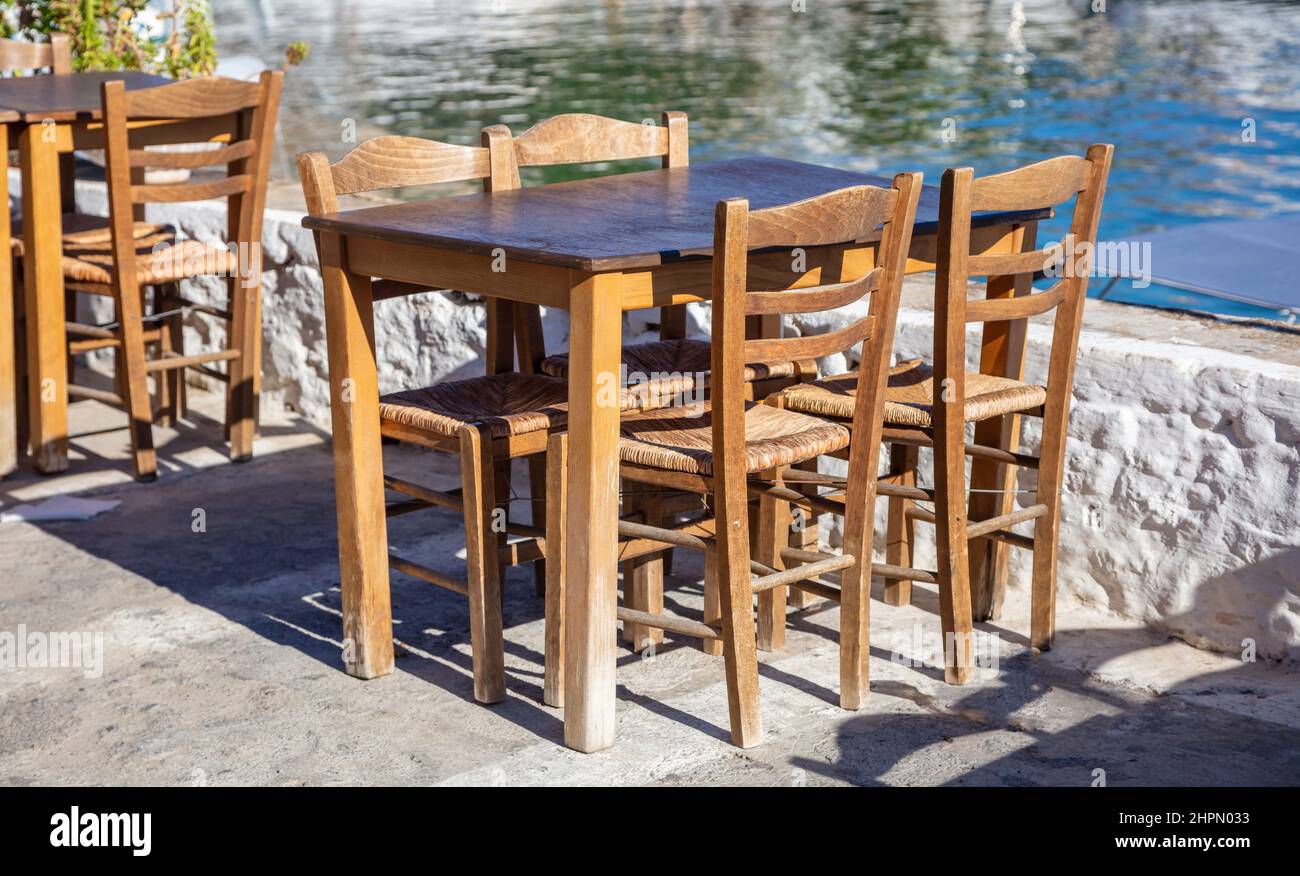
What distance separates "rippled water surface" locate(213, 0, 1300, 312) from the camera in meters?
11.3

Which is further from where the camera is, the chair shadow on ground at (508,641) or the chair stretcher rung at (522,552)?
the chair stretcher rung at (522,552)

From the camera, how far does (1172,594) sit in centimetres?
351

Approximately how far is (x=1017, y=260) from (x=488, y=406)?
44.1 inches

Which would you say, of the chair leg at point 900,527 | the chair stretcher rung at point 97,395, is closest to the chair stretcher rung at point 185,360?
the chair stretcher rung at point 97,395

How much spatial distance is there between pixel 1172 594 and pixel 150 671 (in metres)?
2.19

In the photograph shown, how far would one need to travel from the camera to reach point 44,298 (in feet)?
15.3

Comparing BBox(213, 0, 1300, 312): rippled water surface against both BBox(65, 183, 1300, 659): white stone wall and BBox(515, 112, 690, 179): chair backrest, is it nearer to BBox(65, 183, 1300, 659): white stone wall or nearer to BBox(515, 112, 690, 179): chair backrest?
BBox(65, 183, 1300, 659): white stone wall

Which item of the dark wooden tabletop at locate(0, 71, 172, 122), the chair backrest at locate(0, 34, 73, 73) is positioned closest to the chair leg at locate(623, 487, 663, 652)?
the dark wooden tabletop at locate(0, 71, 172, 122)

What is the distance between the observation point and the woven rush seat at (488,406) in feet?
10.3

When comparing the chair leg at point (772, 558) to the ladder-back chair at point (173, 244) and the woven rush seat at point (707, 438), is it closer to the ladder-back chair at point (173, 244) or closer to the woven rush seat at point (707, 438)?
the woven rush seat at point (707, 438)

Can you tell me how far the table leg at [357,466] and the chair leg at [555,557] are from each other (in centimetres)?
40

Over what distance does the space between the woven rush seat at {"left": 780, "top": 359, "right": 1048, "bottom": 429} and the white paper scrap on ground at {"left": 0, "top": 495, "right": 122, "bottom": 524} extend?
6.89 ft

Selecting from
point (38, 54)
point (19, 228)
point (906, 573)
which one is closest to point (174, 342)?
point (19, 228)
